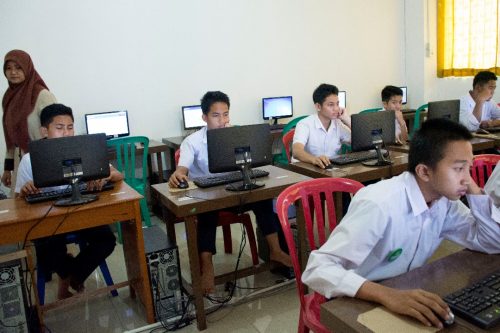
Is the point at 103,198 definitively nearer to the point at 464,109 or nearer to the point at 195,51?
the point at 195,51

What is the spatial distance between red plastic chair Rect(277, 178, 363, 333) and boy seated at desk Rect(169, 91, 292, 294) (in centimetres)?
79

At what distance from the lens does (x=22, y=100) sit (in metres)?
2.78

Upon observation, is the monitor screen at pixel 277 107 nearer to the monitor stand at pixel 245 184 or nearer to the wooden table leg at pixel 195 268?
the monitor stand at pixel 245 184

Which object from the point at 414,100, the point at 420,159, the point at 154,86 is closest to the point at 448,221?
the point at 420,159

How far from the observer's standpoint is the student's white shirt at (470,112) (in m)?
3.87

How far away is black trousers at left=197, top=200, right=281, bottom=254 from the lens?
2332mm

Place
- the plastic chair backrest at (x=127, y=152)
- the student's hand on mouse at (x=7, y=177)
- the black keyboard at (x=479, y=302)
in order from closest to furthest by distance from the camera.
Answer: the black keyboard at (x=479, y=302) → the student's hand on mouse at (x=7, y=177) → the plastic chair backrest at (x=127, y=152)

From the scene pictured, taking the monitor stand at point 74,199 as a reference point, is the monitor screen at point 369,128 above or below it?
above

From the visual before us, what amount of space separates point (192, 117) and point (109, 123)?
2.77 ft

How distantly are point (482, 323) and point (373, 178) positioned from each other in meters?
1.69

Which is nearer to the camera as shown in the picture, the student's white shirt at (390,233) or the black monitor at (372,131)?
the student's white shirt at (390,233)

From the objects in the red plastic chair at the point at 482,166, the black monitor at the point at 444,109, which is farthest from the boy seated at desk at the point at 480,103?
the red plastic chair at the point at 482,166

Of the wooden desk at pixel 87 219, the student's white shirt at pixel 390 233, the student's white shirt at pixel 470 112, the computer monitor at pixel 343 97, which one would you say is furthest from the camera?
the computer monitor at pixel 343 97

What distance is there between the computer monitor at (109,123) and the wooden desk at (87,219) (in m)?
1.99
